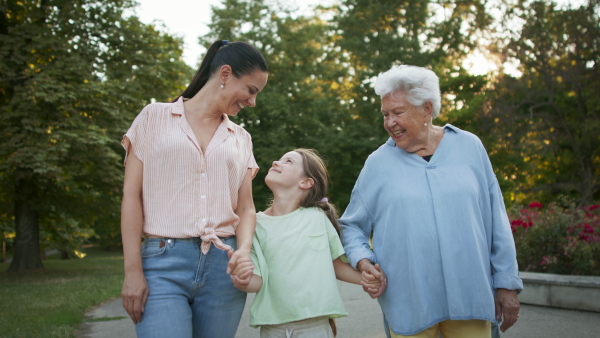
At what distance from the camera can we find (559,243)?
28.6 feet

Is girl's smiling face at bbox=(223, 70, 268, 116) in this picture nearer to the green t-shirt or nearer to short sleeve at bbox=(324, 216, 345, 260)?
the green t-shirt

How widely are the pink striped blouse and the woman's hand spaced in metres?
0.21

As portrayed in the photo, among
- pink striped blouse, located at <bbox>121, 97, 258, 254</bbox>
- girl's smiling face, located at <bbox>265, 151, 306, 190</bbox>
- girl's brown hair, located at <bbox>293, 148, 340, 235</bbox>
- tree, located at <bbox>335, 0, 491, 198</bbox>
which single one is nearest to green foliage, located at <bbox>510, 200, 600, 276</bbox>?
girl's brown hair, located at <bbox>293, 148, 340, 235</bbox>

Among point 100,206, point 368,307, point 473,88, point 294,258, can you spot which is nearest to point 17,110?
point 100,206

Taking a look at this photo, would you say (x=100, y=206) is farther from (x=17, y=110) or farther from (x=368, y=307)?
(x=368, y=307)

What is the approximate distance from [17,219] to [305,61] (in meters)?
17.3

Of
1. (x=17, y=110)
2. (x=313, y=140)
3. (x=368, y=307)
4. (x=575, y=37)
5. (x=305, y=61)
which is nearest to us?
(x=368, y=307)

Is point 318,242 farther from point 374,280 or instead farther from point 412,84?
point 412,84

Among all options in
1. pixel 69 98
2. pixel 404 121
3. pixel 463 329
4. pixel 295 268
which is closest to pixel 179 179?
pixel 295 268

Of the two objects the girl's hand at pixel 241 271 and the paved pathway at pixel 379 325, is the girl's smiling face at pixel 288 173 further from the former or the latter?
the paved pathway at pixel 379 325

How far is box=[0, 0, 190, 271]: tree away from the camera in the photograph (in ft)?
49.0

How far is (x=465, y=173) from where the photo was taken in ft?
9.77

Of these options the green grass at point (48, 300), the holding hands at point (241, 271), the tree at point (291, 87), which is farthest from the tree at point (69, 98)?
the holding hands at point (241, 271)

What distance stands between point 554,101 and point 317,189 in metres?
21.8
